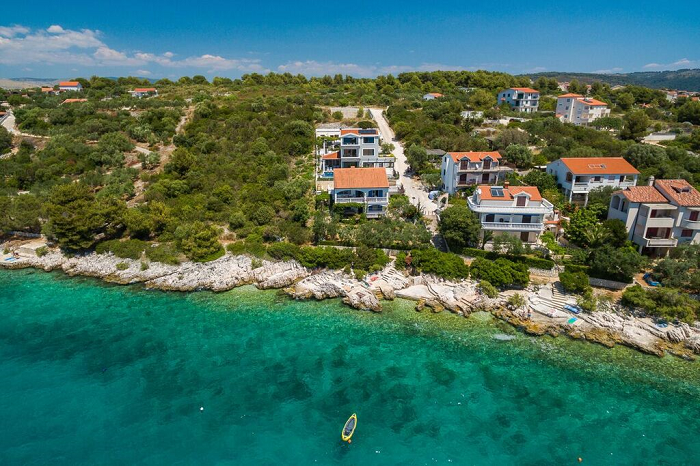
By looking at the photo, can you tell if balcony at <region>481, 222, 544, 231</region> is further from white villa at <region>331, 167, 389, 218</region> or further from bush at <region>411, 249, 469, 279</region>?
white villa at <region>331, 167, 389, 218</region>

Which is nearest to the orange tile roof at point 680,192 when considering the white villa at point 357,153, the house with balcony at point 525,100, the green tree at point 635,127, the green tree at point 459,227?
the green tree at point 459,227

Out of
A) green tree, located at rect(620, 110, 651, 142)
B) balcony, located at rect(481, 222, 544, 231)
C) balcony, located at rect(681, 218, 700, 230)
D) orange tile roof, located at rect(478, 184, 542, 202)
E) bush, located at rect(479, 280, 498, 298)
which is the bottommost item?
bush, located at rect(479, 280, 498, 298)

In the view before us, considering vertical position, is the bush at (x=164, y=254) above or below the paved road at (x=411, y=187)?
below

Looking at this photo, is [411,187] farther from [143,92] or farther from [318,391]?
[143,92]

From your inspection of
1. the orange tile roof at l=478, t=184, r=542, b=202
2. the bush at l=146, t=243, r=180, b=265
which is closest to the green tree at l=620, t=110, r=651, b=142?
the orange tile roof at l=478, t=184, r=542, b=202

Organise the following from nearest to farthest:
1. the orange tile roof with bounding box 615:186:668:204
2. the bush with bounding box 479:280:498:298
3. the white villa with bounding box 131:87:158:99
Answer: the bush with bounding box 479:280:498:298
the orange tile roof with bounding box 615:186:668:204
the white villa with bounding box 131:87:158:99

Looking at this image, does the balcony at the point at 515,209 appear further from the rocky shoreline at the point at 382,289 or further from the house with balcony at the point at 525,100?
the house with balcony at the point at 525,100

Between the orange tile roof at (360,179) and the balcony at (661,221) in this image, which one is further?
the orange tile roof at (360,179)
